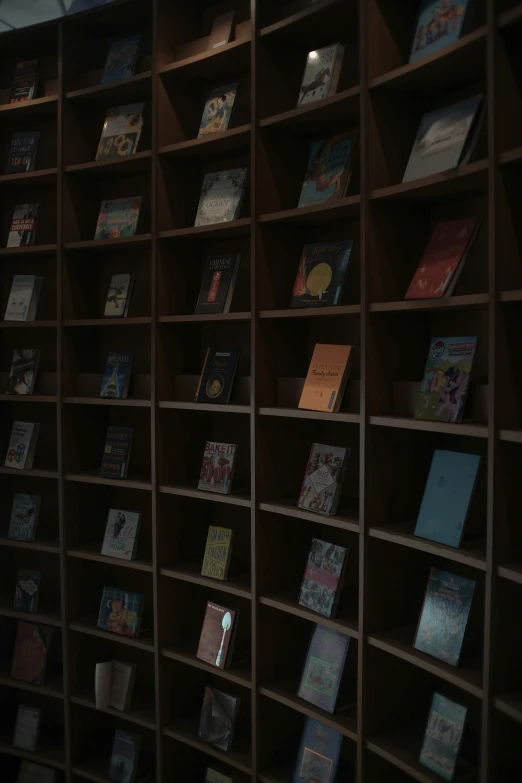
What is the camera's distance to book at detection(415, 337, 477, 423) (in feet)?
7.79

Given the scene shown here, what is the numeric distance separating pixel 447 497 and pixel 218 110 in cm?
181

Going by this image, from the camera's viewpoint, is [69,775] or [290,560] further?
[69,775]

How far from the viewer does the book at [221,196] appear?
3.08 meters

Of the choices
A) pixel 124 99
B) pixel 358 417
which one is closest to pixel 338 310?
pixel 358 417

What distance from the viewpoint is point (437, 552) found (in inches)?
92.2

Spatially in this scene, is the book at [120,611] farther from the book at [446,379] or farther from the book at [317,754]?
the book at [446,379]

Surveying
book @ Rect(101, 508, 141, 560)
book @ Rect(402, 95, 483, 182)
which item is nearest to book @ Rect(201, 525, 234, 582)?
book @ Rect(101, 508, 141, 560)

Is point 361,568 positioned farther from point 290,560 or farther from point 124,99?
point 124,99

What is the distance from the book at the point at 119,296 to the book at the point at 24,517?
990 mm

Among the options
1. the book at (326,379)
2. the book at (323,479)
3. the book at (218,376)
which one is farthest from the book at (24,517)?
the book at (326,379)

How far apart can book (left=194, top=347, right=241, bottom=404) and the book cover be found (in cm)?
89

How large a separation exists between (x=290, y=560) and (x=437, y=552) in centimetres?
86

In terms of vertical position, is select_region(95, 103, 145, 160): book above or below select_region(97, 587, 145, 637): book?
above

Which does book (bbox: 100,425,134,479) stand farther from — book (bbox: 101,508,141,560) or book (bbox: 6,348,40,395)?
book (bbox: 6,348,40,395)
